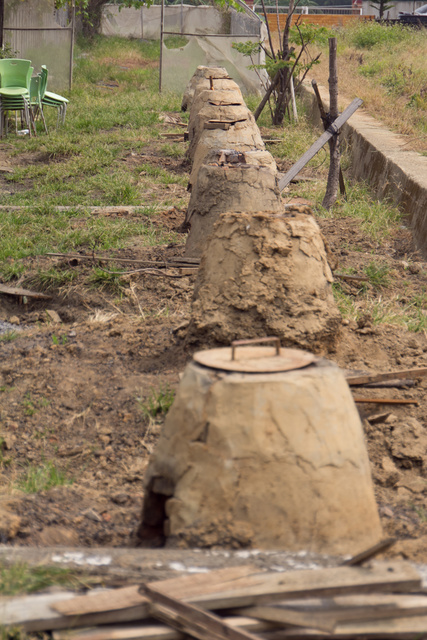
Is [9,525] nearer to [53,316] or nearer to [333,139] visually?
[53,316]

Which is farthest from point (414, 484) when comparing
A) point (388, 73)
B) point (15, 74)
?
point (388, 73)

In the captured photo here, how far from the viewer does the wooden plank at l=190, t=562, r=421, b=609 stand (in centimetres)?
188

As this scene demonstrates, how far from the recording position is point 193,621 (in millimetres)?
1816

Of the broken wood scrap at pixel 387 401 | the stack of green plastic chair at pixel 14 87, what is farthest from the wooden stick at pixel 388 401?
the stack of green plastic chair at pixel 14 87

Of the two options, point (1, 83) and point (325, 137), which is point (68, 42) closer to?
point (1, 83)

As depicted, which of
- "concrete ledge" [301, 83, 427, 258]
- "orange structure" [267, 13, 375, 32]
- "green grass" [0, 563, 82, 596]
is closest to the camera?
"green grass" [0, 563, 82, 596]

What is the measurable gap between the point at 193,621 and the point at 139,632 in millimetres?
143

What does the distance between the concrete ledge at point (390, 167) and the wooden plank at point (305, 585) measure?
5080 mm

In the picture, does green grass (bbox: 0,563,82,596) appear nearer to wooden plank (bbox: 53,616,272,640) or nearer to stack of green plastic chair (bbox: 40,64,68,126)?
wooden plank (bbox: 53,616,272,640)

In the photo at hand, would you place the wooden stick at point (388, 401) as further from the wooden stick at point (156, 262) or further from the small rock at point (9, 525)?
the wooden stick at point (156, 262)

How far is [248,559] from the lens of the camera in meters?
2.16

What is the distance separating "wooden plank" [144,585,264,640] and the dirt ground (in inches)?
28.5

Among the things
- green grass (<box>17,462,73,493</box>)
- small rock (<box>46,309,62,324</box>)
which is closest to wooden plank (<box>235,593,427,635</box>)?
green grass (<box>17,462,73,493</box>)

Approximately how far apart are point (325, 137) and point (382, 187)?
4.37ft
